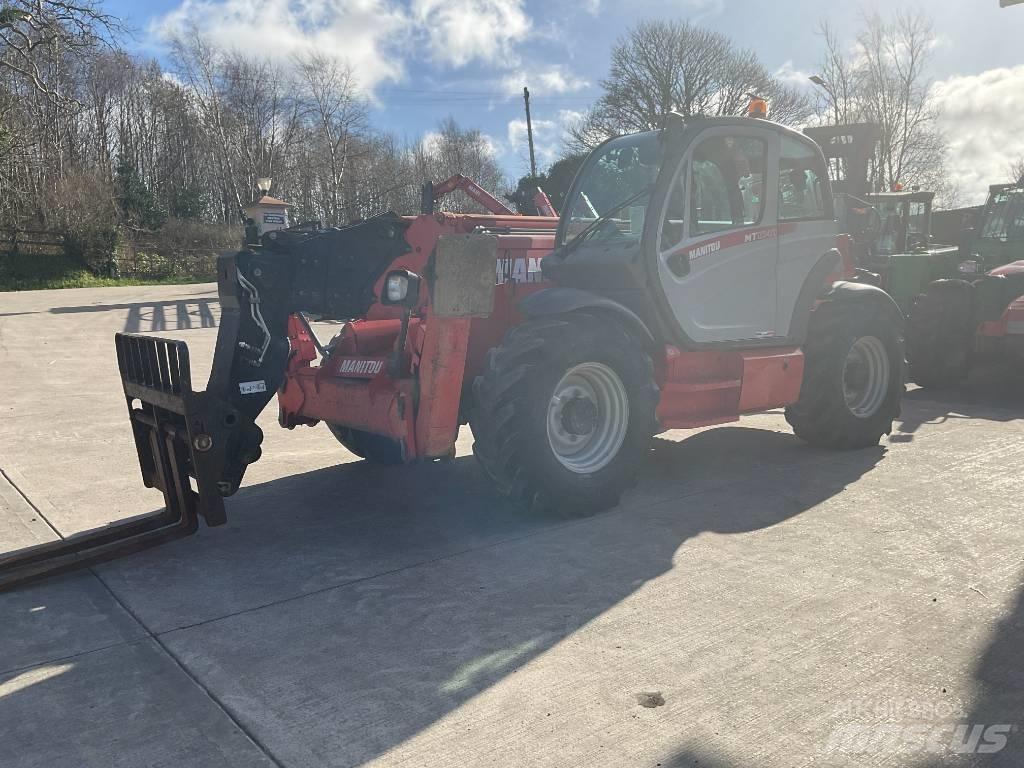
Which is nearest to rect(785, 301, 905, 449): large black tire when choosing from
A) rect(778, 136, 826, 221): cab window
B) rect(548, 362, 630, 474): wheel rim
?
rect(778, 136, 826, 221): cab window

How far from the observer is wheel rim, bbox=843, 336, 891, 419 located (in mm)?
6785

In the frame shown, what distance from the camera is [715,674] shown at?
3.16 metres

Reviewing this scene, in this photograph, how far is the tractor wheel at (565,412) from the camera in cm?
464

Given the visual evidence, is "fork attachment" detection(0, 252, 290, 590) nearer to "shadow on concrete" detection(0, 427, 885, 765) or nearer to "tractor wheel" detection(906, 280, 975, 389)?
"shadow on concrete" detection(0, 427, 885, 765)

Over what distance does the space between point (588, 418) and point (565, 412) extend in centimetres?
17

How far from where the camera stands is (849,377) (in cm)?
678

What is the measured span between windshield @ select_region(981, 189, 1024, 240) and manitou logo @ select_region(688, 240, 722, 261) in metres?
6.62

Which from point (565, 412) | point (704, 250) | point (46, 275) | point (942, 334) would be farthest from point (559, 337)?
point (46, 275)

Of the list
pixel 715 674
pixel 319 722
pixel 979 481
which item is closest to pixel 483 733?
pixel 319 722

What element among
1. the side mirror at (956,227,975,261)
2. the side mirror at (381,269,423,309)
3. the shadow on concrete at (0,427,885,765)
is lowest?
the shadow on concrete at (0,427,885,765)

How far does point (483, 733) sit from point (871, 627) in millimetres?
1740

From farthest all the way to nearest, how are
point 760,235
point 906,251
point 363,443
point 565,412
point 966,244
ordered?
point 906,251, point 966,244, point 363,443, point 760,235, point 565,412

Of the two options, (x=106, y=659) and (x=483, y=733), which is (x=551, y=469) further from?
(x=106, y=659)

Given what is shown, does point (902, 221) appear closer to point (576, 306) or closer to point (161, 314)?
point (576, 306)
